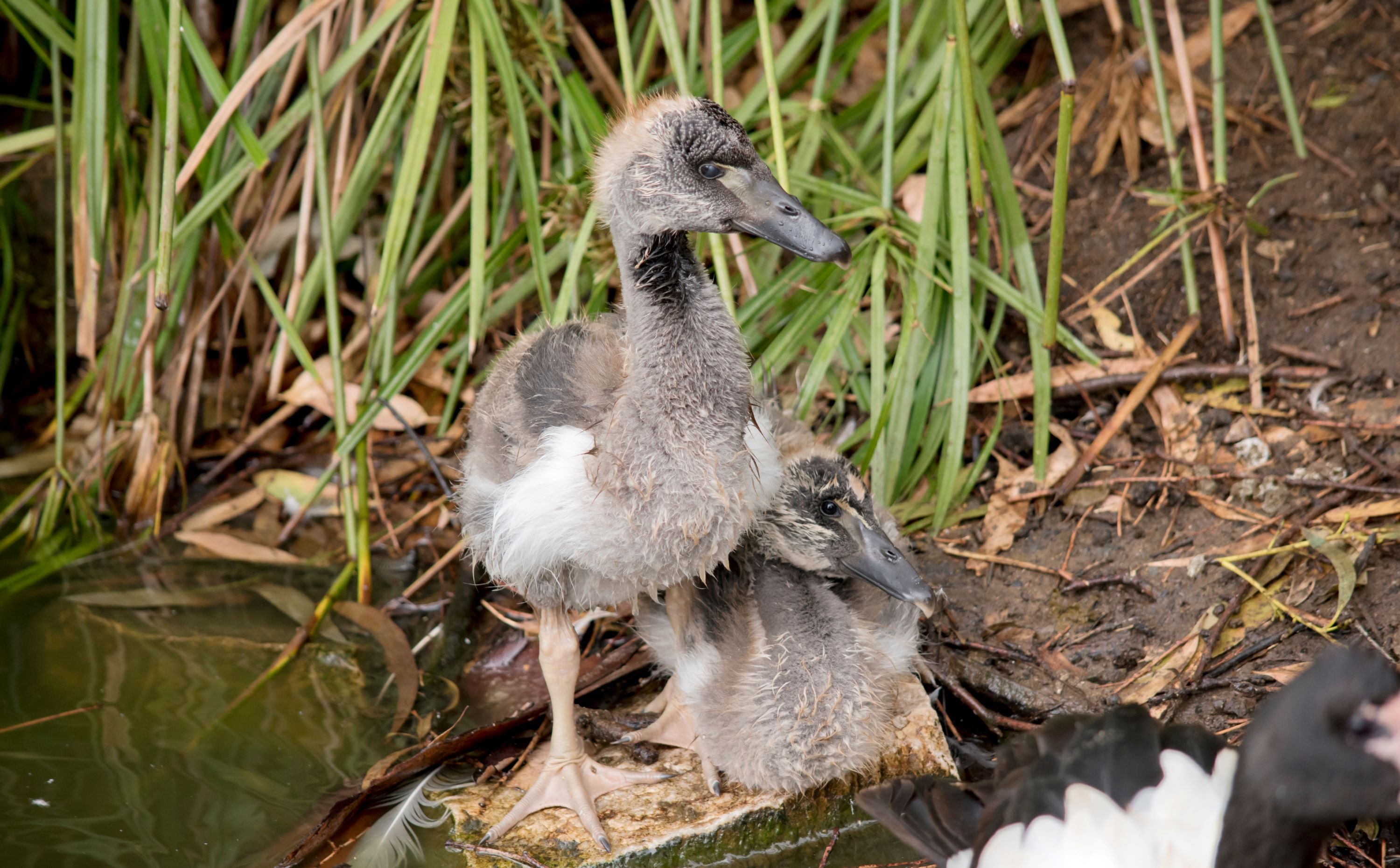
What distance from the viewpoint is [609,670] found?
305cm

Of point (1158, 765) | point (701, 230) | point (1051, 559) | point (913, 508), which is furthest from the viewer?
point (913, 508)

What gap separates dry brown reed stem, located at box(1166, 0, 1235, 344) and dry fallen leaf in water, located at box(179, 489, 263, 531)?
3.01m

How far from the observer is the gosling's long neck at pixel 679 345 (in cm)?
227

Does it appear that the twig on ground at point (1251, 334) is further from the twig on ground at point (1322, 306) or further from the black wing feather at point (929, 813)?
the black wing feather at point (929, 813)

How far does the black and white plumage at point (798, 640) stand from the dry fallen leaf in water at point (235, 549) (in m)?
1.36

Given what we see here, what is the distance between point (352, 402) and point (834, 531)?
191cm

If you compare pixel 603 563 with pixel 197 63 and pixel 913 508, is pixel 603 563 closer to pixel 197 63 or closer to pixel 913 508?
pixel 913 508

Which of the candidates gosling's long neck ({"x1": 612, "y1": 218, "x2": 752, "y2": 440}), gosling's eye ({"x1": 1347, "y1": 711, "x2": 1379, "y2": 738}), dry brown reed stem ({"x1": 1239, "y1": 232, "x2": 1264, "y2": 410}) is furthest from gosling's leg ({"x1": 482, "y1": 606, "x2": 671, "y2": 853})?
dry brown reed stem ({"x1": 1239, "y1": 232, "x2": 1264, "y2": 410})

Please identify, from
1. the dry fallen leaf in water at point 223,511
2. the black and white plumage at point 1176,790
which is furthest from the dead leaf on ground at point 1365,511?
the dry fallen leaf in water at point 223,511

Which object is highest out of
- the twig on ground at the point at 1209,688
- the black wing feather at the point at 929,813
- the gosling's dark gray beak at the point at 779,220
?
the gosling's dark gray beak at the point at 779,220

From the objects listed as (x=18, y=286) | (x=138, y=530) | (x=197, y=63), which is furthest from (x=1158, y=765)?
(x=18, y=286)

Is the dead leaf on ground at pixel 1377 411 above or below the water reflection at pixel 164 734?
above

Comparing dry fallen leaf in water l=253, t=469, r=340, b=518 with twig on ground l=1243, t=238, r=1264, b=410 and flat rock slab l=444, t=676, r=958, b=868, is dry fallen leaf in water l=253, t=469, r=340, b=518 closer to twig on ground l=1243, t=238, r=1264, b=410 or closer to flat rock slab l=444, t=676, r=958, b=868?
flat rock slab l=444, t=676, r=958, b=868

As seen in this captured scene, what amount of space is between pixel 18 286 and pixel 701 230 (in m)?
3.07
